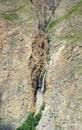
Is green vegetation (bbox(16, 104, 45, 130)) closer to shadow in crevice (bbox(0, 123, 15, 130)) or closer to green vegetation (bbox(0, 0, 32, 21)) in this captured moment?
shadow in crevice (bbox(0, 123, 15, 130))

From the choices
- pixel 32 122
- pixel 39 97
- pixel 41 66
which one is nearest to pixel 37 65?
pixel 41 66

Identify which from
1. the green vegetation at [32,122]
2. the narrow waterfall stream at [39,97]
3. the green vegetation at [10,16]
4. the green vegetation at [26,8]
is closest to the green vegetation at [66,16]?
the green vegetation at [26,8]

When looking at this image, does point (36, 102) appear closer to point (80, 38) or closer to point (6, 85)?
point (6, 85)

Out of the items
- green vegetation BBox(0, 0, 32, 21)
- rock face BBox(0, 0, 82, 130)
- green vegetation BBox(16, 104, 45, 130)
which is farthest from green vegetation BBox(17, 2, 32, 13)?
green vegetation BBox(16, 104, 45, 130)

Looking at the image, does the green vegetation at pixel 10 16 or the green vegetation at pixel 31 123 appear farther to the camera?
the green vegetation at pixel 10 16

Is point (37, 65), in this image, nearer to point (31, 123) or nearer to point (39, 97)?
point (39, 97)

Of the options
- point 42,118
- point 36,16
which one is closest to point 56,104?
point 42,118

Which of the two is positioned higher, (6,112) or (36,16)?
(36,16)

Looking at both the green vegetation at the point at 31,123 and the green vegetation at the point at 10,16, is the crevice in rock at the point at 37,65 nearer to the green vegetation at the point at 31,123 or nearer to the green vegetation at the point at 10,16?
the green vegetation at the point at 31,123
